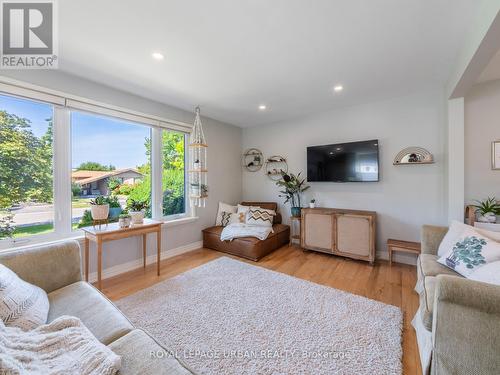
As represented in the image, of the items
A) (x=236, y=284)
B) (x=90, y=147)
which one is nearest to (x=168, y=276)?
(x=236, y=284)

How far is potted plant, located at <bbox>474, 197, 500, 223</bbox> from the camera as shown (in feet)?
7.50

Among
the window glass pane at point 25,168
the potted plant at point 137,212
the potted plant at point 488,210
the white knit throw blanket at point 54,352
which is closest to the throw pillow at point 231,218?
the potted plant at point 137,212

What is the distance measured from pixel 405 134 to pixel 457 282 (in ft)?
8.45

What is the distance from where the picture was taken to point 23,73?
2057 mm

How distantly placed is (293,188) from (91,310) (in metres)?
3.22

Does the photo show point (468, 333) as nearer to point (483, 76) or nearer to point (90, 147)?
point (483, 76)

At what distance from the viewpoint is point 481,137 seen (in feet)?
8.23

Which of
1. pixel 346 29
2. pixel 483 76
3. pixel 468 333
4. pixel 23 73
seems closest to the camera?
pixel 468 333

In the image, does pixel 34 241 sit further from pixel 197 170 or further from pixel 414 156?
pixel 414 156

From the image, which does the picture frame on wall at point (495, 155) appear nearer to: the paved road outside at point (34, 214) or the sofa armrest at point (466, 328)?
the sofa armrest at point (466, 328)

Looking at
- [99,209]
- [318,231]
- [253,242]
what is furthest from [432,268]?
[99,209]

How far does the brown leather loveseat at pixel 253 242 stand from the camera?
319 cm

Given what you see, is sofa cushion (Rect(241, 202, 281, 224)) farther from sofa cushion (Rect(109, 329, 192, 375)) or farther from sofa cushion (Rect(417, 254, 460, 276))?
sofa cushion (Rect(109, 329, 192, 375))

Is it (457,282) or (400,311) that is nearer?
(457,282)
